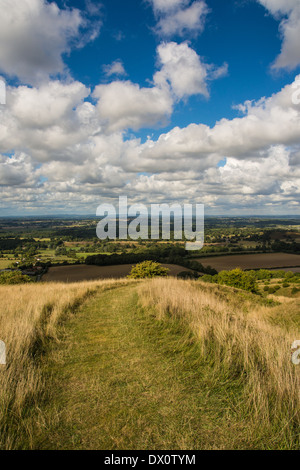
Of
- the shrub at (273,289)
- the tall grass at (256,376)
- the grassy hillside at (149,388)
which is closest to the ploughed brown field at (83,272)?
the shrub at (273,289)

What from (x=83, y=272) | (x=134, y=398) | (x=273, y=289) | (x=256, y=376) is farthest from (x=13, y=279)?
(x=273, y=289)

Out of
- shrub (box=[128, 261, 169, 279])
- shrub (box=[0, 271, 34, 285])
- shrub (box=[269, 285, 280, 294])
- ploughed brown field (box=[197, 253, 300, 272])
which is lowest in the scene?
shrub (box=[269, 285, 280, 294])

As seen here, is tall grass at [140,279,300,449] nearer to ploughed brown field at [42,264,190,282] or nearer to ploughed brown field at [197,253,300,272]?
ploughed brown field at [42,264,190,282]

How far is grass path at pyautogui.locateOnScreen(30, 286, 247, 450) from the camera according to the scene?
10.00 feet

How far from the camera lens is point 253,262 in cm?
7106

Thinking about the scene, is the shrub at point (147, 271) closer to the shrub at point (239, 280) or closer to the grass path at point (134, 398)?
the shrub at point (239, 280)

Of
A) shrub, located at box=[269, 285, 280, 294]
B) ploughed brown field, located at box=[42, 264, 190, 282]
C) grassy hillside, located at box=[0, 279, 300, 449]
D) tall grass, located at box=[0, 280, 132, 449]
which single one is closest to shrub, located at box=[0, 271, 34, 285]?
ploughed brown field, located at box=[42, 264, 190, 282]

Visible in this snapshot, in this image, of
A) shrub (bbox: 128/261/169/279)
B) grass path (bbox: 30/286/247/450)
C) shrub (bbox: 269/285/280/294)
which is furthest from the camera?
shrub (bbox: 269/285/280/294)

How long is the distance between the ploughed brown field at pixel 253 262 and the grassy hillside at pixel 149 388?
56.7m

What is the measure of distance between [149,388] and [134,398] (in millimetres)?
388

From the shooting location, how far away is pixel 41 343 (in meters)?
6.02

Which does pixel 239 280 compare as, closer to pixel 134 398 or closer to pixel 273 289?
pixel 273 289

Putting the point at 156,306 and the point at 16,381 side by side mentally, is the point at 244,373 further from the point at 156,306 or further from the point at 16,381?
the point at 156,306

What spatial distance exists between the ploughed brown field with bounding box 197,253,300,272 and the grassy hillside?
2233 inches
